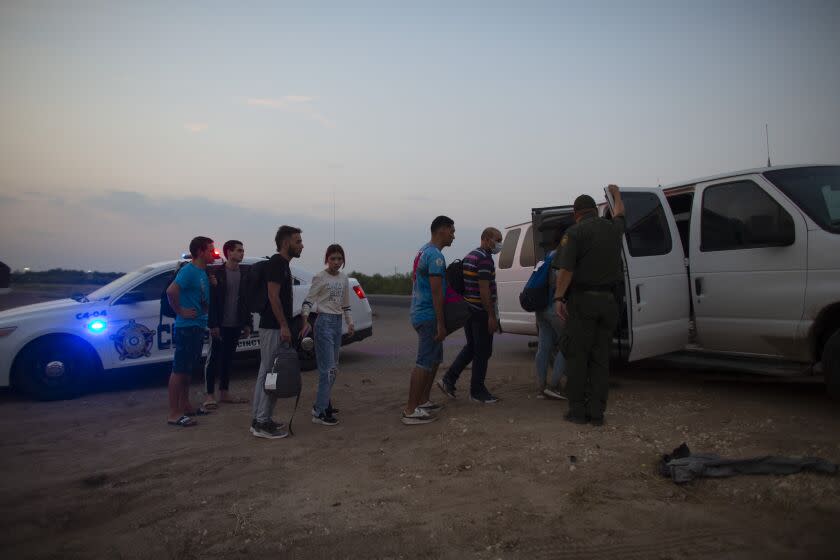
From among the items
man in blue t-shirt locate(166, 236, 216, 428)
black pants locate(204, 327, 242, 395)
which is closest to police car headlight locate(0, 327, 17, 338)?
black pants locate(204, 327, 242, 395)

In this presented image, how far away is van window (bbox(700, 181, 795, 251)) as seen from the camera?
5.57 m

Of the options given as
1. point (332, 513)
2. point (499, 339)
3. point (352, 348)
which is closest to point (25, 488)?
point (332, 513)

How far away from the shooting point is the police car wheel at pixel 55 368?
24.0 feet

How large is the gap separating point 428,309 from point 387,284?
2107 centimetres

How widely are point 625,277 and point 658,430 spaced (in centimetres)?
169

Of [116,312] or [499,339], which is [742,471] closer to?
[116,312]

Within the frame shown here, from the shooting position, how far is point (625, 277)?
6.26 m

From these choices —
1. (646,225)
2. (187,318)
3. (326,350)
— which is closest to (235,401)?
(187,318)

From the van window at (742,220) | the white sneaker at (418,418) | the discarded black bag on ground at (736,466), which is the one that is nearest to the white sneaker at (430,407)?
the white sneaker at (418,418)

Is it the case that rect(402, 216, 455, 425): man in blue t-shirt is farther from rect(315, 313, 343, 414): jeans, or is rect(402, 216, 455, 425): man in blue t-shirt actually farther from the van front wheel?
the van front wheel

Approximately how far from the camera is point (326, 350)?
233 inches

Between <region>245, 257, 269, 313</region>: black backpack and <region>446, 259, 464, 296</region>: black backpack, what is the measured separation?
177 centimetres

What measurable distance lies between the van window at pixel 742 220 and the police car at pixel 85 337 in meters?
5.53

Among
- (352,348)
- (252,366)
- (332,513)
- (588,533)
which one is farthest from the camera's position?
(352,348)
